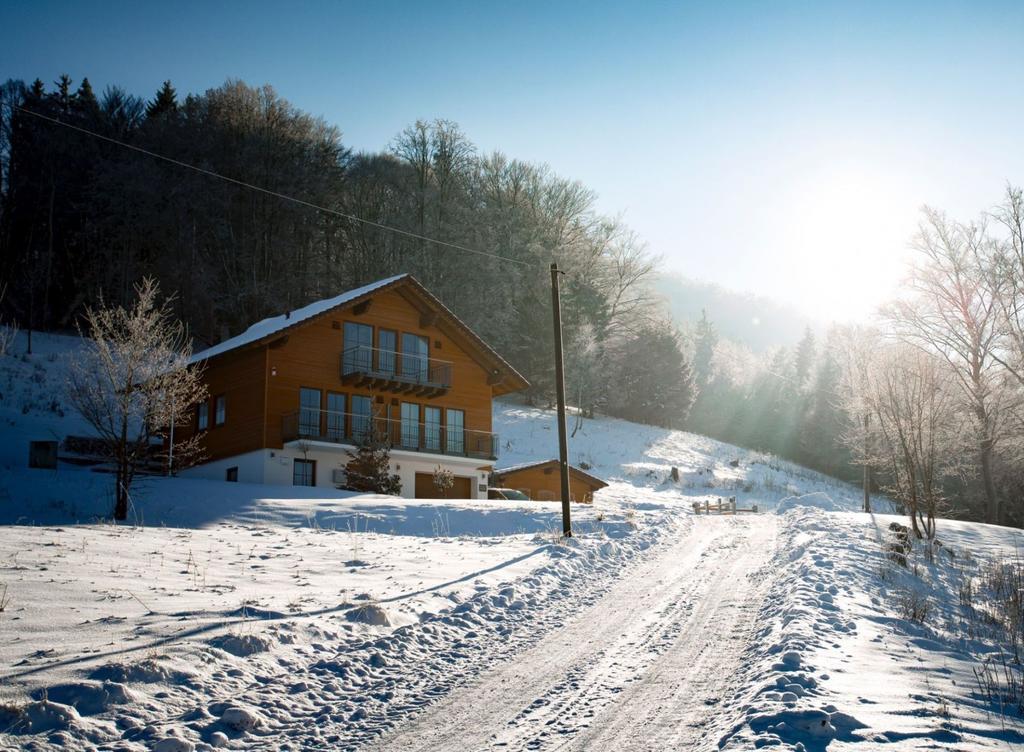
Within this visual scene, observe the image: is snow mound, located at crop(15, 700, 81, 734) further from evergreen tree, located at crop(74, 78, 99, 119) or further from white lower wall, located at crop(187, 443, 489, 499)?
evergreen tree, located at crop(74, 78, 99, 119)

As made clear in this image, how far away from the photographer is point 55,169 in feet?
167

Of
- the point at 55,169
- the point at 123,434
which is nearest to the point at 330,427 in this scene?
the point at 123,434

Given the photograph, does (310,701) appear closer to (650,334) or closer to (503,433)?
(503,433)

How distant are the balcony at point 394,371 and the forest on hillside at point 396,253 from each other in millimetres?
9018

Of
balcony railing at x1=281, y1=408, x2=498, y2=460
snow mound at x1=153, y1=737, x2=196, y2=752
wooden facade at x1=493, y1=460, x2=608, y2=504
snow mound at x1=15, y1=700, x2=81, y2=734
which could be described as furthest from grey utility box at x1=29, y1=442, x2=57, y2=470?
snow mound at x1=153, y1=737, x2=196, y2=752

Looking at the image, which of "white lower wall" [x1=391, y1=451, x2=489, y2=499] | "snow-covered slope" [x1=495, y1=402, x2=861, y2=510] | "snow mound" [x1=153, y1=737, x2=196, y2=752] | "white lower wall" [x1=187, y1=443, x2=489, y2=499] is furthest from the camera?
"snow-covered slope" [x1=495, y1=402, x2=861, y2=510]

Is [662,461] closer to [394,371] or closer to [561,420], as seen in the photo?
[394,371]

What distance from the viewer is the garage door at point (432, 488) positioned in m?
34.9

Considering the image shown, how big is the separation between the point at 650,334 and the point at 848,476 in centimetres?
2079

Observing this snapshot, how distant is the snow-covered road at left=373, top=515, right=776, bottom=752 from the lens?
655 cm

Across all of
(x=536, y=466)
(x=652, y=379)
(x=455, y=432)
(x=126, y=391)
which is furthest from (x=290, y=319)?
(x=652, y=379)

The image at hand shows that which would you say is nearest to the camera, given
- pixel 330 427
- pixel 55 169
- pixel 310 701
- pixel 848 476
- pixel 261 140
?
pixel 310 701

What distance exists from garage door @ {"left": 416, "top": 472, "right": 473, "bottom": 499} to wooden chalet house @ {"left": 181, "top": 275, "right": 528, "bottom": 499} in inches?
2.0

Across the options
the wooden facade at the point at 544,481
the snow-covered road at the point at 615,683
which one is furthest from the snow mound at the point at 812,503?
the snow-covered road at the point at 615,683
